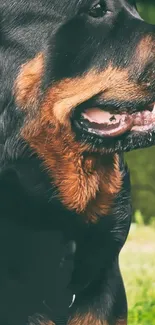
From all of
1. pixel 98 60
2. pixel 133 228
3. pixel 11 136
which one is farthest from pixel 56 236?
pixel 133 228

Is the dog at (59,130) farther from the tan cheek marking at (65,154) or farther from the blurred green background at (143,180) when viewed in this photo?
the blurred green background at (143,180)

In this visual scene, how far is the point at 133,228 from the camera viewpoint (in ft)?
30.2

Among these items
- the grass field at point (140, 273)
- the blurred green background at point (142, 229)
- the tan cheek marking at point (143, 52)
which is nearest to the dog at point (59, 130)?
the tan cheek marking at point (143, 52)

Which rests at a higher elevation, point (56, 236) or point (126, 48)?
point (126, 48)

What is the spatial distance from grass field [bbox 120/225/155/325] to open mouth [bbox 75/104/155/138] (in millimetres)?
1713

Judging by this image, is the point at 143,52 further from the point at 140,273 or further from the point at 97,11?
the point at 140,273

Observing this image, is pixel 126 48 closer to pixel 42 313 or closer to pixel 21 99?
pixel 21 99

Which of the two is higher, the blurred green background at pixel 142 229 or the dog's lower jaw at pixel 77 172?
the dog's lower jaw at pixel 77 172

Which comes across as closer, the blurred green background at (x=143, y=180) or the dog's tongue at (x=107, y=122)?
the dog's tongue at (x=107, y=122)

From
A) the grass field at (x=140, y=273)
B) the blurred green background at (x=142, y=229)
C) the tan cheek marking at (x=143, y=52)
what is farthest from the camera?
the blurred green background at (x=142, y=229)

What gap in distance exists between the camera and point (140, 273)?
6.88 m

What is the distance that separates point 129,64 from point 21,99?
1.59 feet

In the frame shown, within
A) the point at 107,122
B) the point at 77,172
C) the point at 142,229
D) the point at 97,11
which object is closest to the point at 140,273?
the point at 142,229

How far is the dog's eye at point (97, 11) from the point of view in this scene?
4277mm
